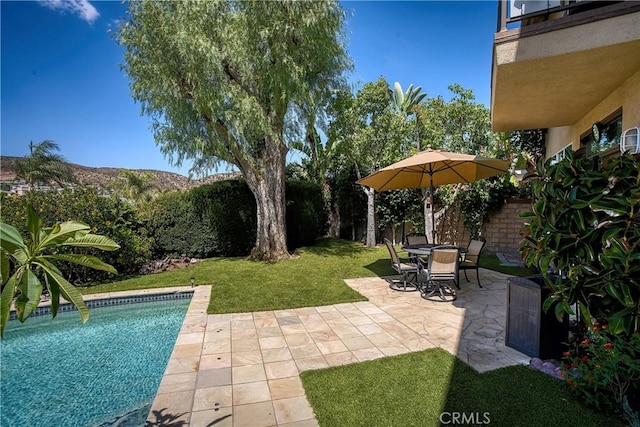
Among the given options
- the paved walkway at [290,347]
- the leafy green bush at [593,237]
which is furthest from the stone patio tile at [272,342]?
the leafy green bush at [593,237]

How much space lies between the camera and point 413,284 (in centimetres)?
887

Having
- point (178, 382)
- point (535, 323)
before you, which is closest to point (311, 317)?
point (178, 382)

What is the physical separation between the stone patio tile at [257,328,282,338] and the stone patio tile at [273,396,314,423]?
80.8 inches

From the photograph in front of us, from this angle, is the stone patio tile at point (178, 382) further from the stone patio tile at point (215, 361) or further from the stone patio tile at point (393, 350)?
the stone patio tile at point (393, 350)

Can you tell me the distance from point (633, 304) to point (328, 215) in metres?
15.6

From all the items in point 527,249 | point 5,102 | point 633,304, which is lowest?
point 633,304

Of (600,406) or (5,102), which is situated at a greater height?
(5,102)

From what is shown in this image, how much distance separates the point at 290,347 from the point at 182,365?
5.36 ft

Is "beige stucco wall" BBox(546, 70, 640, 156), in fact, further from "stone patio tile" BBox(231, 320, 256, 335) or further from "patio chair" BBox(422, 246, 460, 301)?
"stone patio tile" BBox(231, 320, 256, 335)

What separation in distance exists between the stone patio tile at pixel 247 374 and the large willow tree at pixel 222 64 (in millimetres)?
8178

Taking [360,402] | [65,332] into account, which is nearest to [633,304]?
[360,402]

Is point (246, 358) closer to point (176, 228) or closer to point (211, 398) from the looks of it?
point (211, 398)

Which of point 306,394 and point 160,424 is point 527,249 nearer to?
point 306,394

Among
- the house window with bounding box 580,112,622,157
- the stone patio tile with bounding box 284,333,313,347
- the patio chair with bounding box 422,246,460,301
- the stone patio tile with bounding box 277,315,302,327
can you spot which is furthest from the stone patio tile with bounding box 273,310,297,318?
the house window with bounding box 580,112,622,157
